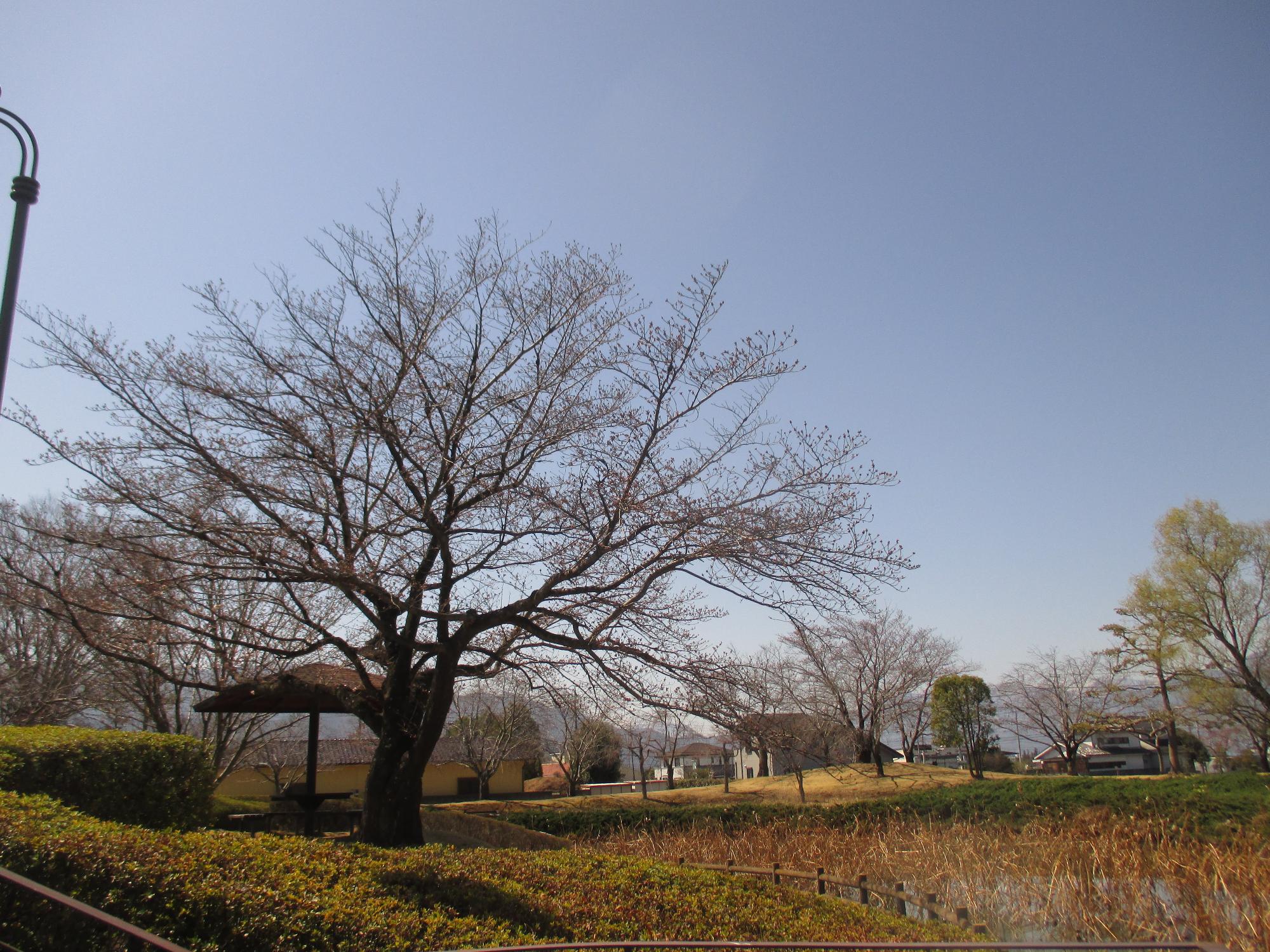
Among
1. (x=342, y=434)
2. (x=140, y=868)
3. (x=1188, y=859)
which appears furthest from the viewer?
(x=342, y=434)

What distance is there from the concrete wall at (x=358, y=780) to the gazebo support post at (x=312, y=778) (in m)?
15.7

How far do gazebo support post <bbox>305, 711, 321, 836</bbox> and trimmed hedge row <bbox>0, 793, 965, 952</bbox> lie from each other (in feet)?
20.9

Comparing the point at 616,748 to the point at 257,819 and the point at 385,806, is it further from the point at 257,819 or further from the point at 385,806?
the point at 385,806

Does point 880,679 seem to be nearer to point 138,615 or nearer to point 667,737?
point 667,737

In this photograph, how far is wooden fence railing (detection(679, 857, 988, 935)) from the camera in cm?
727

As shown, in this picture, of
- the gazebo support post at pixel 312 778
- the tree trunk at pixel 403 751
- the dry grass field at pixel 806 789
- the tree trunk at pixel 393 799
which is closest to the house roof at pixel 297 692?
the gazebo support post at pixel 312 778

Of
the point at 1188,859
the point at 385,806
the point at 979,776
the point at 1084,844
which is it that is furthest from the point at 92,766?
the point at 979,776

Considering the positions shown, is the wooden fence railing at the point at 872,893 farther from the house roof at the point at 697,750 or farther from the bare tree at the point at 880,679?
the house roof at the point at 697,750

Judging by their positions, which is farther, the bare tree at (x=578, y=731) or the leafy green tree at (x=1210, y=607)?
the leafy green tree at (x=1210, y=607)

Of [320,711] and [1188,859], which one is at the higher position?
[320,711]

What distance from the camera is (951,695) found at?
3634 cm

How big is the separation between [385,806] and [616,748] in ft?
110

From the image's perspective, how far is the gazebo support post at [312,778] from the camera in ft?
45.0

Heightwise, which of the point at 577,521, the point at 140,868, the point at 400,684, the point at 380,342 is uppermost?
the point at 380,342
